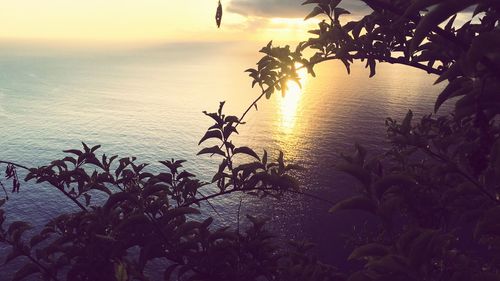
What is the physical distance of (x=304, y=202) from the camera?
105 m

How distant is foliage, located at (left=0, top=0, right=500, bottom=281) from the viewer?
2654 millimetres

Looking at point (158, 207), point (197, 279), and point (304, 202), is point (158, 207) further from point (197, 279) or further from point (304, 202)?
point (304, 202)

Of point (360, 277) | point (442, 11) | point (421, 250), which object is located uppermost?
point (442, 11)

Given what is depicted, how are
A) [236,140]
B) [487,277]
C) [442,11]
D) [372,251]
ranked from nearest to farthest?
[442,11], [487,277], [372,251], [236,140]

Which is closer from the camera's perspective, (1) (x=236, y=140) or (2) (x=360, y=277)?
(2) (x=360, y=277)

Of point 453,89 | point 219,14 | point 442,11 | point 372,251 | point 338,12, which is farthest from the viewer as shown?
point 338,12

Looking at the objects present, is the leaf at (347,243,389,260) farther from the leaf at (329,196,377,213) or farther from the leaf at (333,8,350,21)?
the leaf at (333,8,350,21)

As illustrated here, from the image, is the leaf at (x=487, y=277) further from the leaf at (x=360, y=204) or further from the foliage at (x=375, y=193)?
the leaf at (x=360, y=204)

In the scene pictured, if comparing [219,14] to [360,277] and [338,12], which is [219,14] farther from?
[338,12]

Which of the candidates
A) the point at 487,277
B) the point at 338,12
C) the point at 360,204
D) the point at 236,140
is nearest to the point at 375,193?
the point at 360,204

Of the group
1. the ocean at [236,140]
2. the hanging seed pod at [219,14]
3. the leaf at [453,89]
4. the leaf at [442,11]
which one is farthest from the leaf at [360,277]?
the ocean at [236,140]

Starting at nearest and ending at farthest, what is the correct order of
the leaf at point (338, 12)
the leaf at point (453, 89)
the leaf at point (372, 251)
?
the leaf at point (372, 251), the leaf at point (453, 89), the leaf at point (338, 12)

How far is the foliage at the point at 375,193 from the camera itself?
265cm

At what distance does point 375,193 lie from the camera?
3.18m
